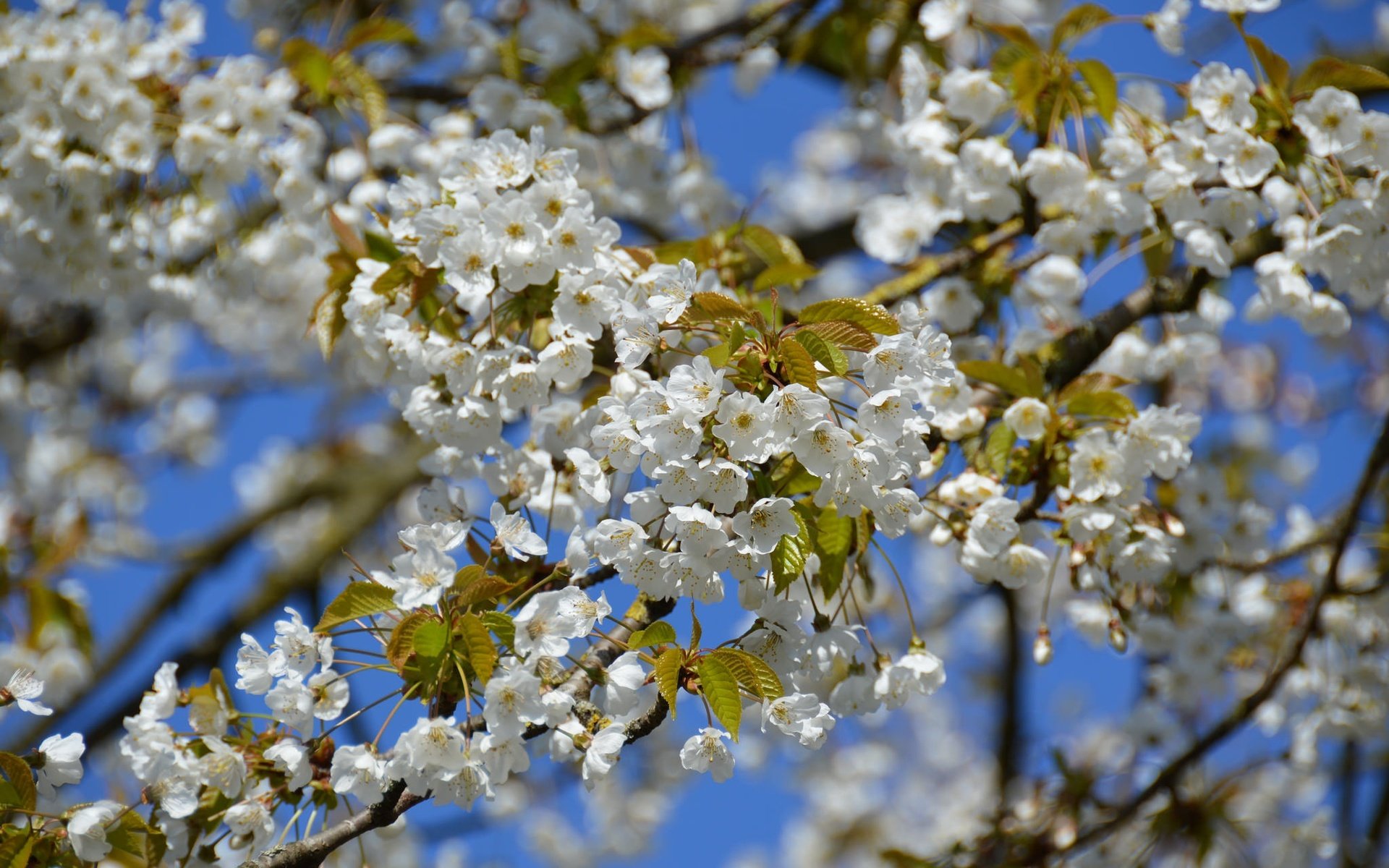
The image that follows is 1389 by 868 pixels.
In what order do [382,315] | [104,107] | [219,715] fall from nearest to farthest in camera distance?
[219,715] → [382,315] → [104,107]

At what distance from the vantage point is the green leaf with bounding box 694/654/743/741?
1.55 metres

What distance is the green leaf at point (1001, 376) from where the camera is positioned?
6.57 ft

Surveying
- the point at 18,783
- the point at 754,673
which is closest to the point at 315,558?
the point at 18,783

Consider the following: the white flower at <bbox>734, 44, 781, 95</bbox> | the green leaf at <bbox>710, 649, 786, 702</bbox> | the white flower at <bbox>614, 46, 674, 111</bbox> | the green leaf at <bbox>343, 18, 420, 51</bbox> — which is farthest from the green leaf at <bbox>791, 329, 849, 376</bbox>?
the white flower at <bbox>734, 44, 781, 95</bbox>

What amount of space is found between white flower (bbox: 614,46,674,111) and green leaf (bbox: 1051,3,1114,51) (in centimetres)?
116

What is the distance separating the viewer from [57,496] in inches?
235

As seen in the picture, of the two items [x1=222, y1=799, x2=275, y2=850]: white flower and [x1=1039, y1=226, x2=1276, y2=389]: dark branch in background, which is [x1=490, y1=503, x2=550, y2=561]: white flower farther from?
[x1=1039, y1=226, x2=1276, y2=389]: dark branch in background

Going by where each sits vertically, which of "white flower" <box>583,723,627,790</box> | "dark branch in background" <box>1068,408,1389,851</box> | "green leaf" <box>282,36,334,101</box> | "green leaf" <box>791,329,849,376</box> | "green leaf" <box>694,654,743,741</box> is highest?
"green leaf" <box>282,36,334,101</box>

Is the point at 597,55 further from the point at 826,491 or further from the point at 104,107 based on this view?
the point at 826,491

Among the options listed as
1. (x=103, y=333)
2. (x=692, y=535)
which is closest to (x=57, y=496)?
(x=103, y=333)

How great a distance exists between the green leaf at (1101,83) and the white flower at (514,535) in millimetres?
1524

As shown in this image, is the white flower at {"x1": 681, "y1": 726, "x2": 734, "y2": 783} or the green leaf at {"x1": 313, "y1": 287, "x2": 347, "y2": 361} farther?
the green leaf at {"x1": 313, "y1": 287, "x2": 347, "y2": 361}

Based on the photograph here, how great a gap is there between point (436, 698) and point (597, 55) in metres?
2.05

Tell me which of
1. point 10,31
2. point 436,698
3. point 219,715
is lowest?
point 219,715
